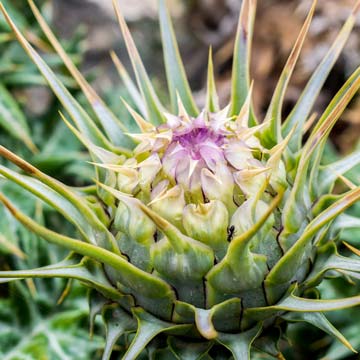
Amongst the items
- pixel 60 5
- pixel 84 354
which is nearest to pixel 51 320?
pixel 84 354

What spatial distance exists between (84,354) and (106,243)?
68 centimetres

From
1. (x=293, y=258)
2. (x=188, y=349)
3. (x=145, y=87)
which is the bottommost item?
(x=188, y=349)

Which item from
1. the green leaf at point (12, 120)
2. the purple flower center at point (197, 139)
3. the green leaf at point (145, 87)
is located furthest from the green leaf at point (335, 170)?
the green leaf at point (12, 120)

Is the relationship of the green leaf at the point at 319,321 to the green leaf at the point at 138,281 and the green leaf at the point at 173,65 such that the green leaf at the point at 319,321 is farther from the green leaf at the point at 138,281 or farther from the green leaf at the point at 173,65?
the green leaf at the point at 173,65

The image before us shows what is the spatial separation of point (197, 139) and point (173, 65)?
0.28m

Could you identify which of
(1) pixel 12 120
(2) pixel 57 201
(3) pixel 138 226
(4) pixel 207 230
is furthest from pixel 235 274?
(1) pixel 12 120

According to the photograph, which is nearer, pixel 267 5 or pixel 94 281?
pixel 94 281

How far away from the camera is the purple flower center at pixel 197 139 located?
132cm

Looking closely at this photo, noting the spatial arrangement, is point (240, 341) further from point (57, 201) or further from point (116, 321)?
point (57, 201)

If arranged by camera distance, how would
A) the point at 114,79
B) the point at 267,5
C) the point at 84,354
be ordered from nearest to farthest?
the point at 84,354 → the point at 267,5 → the point at 114,79

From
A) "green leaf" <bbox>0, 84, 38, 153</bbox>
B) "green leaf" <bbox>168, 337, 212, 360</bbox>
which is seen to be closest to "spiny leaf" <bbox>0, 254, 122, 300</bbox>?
"green leaf" <bbox>168, 337, 212, 360</bbox>

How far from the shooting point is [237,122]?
1.41 m

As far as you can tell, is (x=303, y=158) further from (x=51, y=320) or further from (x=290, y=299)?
(x=51, y=320)

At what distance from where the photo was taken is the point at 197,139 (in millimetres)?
1346
